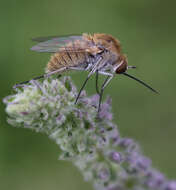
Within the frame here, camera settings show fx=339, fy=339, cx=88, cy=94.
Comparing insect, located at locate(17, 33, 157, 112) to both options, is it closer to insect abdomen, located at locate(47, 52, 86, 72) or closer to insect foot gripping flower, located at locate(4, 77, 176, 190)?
insect abdomen, located at locate(47, 52, 86, 72)

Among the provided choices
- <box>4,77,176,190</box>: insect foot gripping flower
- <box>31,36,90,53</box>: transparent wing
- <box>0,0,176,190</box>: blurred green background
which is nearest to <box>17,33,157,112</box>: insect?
<box>31,36,90,53</box>: transparent wing

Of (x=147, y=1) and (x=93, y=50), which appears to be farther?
(x=147, y=1)

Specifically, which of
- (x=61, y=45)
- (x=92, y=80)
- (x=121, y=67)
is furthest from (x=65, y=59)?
(x=92, y=80)

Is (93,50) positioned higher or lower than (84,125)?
higher

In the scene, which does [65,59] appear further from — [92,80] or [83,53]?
[92,80]

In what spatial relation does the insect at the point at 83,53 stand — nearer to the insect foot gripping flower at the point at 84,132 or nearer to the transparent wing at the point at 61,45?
the transparent wing at the point at 61,45

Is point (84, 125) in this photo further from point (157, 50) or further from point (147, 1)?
point (147, 1)

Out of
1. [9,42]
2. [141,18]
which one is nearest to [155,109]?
[141,18]

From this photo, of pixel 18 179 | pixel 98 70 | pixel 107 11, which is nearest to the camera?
pixel 98 70
